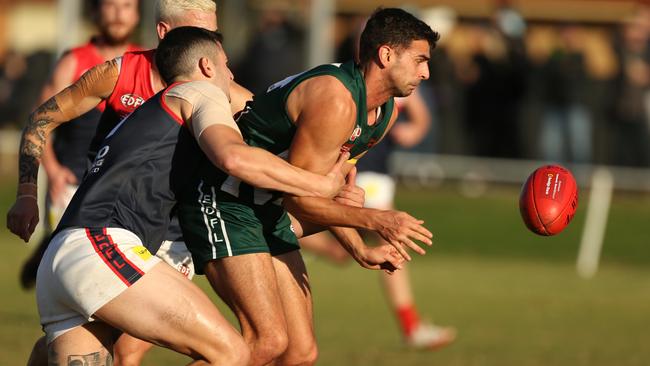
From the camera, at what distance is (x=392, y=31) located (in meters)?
6.46

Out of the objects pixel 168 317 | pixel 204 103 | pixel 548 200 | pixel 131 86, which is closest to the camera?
pixel 168 317

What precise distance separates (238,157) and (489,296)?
26.9 ft

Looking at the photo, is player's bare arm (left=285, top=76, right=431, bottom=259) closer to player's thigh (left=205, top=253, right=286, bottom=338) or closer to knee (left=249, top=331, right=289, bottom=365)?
player's thigh (left=205, top=253, right=286, bottom=338)

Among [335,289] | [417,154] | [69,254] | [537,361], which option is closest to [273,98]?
[69,254]

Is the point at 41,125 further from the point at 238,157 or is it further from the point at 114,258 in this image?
the point at 238,157

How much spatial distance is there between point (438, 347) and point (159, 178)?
467cm

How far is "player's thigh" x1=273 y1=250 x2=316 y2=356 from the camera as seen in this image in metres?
6.66

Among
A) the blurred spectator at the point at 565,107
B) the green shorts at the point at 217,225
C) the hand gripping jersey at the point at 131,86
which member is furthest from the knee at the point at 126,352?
the blurred spectator at the point at 565,107

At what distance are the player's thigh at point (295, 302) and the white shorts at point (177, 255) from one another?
471 mm

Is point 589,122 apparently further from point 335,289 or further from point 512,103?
point 335,289

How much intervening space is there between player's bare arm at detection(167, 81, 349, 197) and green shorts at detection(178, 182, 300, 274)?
2.34 feet

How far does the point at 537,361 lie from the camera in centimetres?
940

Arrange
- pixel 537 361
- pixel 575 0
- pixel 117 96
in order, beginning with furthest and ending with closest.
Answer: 1. pixel 575 0
2. pixel 537 361
3. pixel 117 96

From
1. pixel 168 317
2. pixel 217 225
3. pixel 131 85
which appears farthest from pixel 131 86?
pixel 168 317
